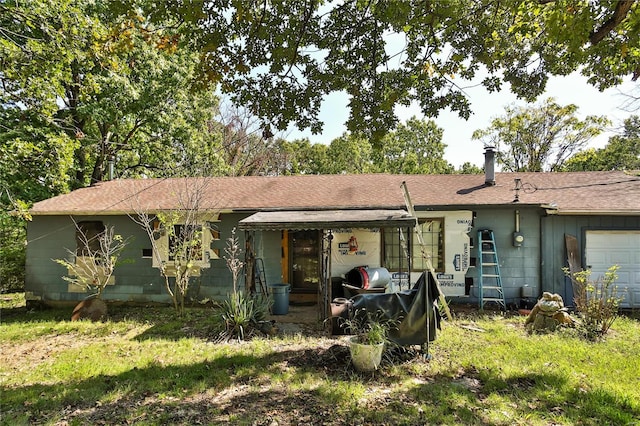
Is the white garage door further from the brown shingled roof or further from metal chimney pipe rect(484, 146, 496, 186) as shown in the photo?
metal chimney pipe rect(484, 146, 496, 186)

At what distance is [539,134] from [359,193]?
61.4ft

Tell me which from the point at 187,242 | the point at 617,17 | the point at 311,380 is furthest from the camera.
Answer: the point at 187,242

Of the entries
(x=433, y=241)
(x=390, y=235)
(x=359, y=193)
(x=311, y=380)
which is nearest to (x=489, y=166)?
(x=433, y=241)

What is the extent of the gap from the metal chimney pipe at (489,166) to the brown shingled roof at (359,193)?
238 millimetres

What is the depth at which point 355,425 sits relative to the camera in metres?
4.02

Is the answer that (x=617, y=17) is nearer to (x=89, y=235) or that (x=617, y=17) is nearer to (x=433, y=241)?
(x=433, y=241)

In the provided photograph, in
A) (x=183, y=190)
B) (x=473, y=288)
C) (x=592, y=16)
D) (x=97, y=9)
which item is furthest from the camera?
(x=97, y=9)

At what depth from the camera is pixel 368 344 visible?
5355 mm

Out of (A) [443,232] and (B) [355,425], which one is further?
(A) [443,232]

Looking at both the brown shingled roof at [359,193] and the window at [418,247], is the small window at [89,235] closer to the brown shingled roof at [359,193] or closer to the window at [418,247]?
the brown shingled roof at [359,193]

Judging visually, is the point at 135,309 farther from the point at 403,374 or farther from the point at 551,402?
the point at 551,402

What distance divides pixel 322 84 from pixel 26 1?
22.8 ft

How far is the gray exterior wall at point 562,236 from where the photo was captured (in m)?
9.04

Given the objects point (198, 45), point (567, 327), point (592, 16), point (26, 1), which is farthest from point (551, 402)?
point (26, 1)
